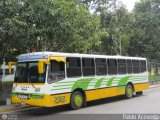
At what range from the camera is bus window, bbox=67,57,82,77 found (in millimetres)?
13256

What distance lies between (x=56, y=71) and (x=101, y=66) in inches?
134

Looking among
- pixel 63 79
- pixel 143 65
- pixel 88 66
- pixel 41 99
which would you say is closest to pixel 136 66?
pixel 143 65

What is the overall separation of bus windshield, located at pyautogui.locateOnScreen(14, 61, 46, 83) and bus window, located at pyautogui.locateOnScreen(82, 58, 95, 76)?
253 cm

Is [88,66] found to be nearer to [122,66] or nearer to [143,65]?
[122,66]

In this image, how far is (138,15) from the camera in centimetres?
4066

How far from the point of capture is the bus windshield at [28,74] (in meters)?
12.3

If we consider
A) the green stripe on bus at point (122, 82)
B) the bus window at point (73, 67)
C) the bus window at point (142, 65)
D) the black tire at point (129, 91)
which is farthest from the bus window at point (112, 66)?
the bus window at point (142, 65)

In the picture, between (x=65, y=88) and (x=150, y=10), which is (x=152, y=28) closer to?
(x=150, y=10)

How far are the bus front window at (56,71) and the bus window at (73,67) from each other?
386mm

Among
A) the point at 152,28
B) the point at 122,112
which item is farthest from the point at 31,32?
the point at 152,28

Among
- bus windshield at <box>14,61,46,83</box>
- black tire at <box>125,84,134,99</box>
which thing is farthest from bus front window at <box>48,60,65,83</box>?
black tire at <box>125,84,134,99</box>

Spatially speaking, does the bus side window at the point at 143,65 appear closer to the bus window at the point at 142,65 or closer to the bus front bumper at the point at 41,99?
the bus window at the point at 142,65

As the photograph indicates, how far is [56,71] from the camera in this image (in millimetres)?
12602

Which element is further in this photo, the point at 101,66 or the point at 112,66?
the point at 112,66
